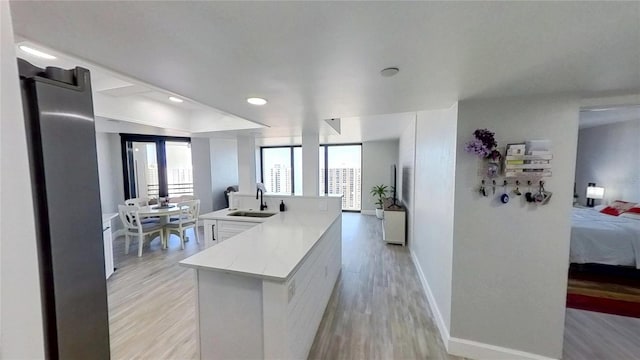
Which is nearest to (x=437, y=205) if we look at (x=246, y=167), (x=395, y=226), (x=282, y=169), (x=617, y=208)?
(x=395, y=226)

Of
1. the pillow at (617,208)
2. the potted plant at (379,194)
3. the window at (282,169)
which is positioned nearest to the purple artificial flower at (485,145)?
the pillow at (617,208)

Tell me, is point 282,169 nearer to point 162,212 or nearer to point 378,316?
point 162,212

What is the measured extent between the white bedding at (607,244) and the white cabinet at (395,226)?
7.46 feet

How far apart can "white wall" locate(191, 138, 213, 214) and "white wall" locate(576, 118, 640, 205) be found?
860 centimetres

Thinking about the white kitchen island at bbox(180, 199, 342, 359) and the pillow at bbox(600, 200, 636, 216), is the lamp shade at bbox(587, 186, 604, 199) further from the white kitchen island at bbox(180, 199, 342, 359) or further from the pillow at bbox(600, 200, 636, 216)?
the white kitchen island at bbox(180, 199, 342, 359)

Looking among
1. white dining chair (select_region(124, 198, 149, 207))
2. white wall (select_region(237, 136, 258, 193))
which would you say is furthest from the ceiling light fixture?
white dining chair (select_region(124, 198, 149, 207))

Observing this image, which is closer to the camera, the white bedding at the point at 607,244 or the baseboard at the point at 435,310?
the baseboard at the point at 435,310

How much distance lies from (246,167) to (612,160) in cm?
673

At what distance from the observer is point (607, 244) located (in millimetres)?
2980

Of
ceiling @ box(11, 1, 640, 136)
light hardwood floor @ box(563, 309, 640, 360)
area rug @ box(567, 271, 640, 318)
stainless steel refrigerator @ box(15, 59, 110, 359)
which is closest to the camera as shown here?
stainless steel refrigerator @ box(15, 59, 110, 359)

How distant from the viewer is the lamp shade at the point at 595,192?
14.2 feet

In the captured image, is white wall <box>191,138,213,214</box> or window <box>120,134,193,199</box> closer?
window <box>120,134,193,199</box>

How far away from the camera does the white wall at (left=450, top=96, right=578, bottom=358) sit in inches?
63.6

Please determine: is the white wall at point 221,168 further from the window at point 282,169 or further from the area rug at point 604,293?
the area rug at point 604,293
